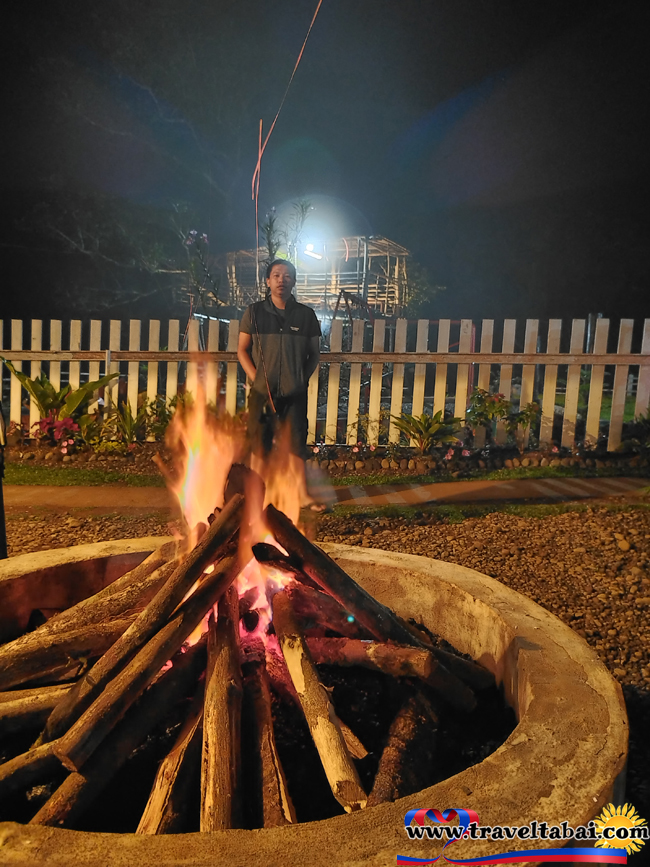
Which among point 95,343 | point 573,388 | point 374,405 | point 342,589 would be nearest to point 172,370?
point 95,343

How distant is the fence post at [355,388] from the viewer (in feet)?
25.7

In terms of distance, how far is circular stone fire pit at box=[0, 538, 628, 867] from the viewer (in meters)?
1.06

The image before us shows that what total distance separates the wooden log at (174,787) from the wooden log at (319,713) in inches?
12.8

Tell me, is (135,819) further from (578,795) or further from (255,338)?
(255,338)

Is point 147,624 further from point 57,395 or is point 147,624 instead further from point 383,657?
point 57,395

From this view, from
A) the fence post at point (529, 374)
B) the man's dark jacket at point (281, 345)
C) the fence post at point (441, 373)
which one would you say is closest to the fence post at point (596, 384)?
the fence post at point (529, 374)

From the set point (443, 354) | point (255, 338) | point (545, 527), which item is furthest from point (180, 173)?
point (545, 527)

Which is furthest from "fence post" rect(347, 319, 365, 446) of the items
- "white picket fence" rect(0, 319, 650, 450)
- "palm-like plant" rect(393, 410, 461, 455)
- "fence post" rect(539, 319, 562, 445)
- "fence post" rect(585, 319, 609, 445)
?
"fence post" rect(585, 319, 609, 445)

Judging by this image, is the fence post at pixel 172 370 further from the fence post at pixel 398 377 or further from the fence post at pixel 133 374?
the fence post at pixel 398 377

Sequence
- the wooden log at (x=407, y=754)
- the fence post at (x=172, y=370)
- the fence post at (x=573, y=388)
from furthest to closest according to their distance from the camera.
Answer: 1. the fence post at (x=172, y=370)
2. the fence post at (x=573, y=388)
3. the wooden log at (x=407, y=754)

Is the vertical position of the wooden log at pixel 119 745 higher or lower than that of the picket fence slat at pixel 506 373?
lower

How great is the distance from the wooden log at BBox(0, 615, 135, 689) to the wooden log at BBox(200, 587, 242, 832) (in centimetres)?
34

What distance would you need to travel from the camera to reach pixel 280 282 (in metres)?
4.38

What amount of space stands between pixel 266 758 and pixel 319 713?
0.19 m
